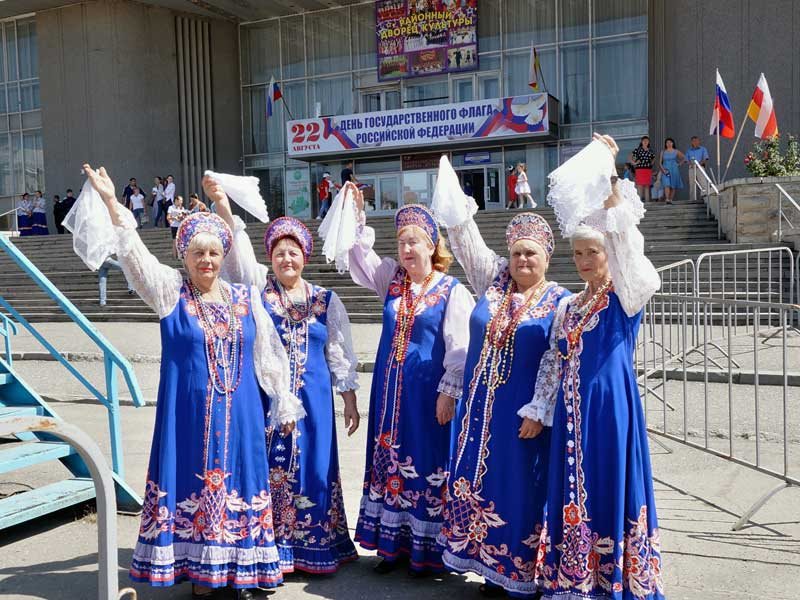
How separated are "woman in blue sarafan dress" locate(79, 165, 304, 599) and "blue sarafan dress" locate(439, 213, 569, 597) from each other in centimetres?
93

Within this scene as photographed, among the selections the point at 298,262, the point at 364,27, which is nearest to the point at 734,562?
the point at 298,262

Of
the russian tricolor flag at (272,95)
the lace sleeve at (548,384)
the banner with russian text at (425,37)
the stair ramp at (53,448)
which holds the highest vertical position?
the banner with russian text at (425,37)

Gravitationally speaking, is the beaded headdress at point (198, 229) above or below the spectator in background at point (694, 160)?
below

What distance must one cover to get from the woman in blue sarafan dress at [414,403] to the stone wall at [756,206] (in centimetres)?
1129

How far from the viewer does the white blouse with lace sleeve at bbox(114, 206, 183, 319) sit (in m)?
3.49

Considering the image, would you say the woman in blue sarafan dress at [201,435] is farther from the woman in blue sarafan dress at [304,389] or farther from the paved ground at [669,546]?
the paved ground at [669,546]

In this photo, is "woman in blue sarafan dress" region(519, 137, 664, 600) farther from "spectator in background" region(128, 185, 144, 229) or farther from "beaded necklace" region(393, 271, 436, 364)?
"spectator in background" region(128, 185, 144, 229)

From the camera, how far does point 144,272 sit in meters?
3.53

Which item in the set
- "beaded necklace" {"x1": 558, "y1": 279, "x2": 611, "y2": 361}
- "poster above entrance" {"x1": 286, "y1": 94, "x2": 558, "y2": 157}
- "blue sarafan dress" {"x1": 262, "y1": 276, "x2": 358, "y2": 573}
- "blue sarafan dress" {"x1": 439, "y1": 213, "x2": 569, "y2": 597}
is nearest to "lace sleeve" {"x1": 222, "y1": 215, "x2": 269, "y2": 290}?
"blue sarafan dress" {"x1": 262, "y1": 276, "x2": 358, "y2": 573}

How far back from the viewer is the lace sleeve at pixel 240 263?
13.3 ft

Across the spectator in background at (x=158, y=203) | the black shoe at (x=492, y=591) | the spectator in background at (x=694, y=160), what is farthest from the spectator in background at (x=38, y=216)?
the black shoe at (x=492, y=591)

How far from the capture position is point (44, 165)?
101 ft

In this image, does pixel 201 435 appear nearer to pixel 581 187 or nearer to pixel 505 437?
pixel 505 437

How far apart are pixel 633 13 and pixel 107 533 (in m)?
26.4
